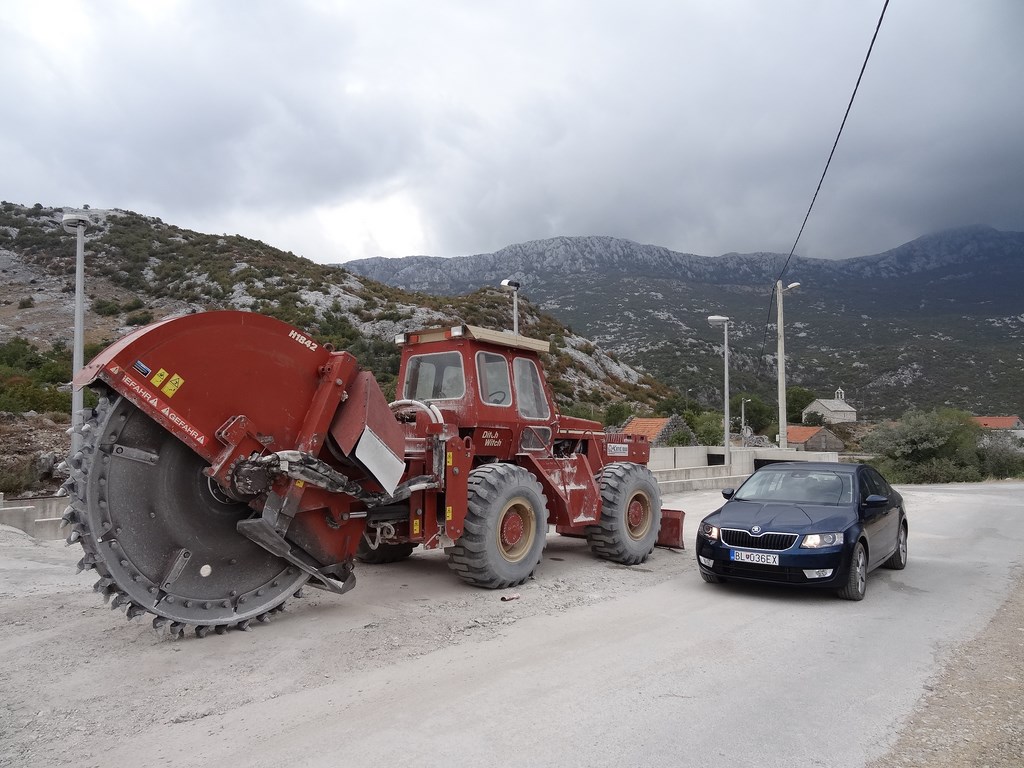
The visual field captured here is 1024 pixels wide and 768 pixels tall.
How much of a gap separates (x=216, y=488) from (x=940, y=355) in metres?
99.2

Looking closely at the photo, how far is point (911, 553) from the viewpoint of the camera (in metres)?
10.9

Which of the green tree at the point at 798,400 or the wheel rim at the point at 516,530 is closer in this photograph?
the wheel rim at the point at 516,530

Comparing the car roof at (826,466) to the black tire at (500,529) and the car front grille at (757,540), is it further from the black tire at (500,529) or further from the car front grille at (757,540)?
the black tire at (500,529)

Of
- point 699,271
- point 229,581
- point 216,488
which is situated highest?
point 699,271

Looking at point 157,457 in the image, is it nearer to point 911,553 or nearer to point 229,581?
point 229,581

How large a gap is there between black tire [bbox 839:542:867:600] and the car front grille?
661mm

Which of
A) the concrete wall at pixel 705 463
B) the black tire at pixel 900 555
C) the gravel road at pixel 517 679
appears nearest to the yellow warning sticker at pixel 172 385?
the gravel road at pixel 517 679

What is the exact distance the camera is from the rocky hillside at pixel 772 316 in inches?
3226

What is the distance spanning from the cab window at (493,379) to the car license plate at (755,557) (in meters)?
2.99

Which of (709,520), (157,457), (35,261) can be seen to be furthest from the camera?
(35,261)

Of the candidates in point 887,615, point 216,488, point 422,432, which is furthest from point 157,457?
point 887,615

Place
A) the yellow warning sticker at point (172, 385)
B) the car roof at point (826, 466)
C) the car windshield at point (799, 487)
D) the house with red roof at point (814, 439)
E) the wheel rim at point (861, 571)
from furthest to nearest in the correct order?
the house with red roof at point (814, 439)
the car roof at point (826, 466)
the car windshield at point (799, 487)
the wheel rim at point (861, 571)
the yellow warning sticker at point (172, 385)

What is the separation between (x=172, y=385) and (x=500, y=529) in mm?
3627

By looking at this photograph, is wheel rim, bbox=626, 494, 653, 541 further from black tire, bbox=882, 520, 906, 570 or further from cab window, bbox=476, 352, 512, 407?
black tire, bbox=882, 520, 906, 570
